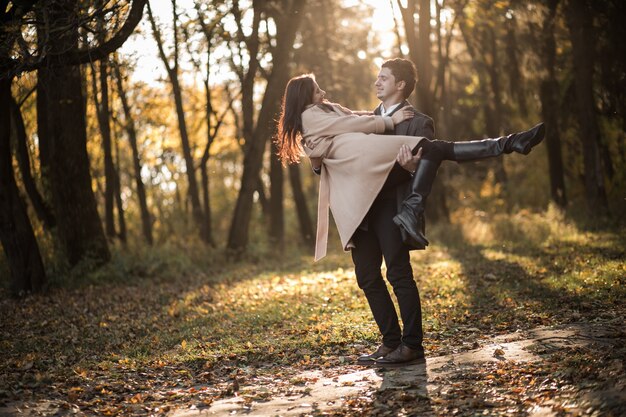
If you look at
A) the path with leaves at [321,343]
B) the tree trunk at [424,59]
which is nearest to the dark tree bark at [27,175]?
the path with leaves at [321,343]

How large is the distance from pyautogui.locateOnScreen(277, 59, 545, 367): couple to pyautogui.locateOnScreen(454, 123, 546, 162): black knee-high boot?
4cm

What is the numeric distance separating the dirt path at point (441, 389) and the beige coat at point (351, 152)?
3.75 ft

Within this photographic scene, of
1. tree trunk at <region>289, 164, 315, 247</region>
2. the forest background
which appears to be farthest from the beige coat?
tree trunk at <region>289, 164, 315, 247</region>

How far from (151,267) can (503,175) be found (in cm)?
1691

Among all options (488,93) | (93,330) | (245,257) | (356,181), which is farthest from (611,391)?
(488,93)

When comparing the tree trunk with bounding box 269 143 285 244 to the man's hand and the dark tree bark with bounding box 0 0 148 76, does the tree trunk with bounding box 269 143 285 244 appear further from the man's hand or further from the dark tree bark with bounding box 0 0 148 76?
the man's hand

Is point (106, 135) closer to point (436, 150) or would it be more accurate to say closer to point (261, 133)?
point (261, 133)

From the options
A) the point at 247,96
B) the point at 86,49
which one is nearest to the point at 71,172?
the point at 86,49

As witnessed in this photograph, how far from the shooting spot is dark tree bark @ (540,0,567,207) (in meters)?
19.8

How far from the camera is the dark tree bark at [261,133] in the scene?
1839 cm

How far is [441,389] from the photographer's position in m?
5.55

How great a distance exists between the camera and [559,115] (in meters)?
21.3

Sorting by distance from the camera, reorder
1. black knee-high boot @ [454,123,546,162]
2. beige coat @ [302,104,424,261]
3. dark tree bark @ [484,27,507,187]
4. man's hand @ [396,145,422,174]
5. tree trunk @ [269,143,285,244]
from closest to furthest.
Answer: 1. black knee-high boot @ [454,123,546,162]
2. man's hand @ [396,145,422,174]
3. beige coat @ [302,104,424,261]
4. tree trunk @ [269,143,285,244]
5. dark tree bark @ [484,27,507,187]

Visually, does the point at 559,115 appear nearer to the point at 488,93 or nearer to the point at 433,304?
the point at 488,93
